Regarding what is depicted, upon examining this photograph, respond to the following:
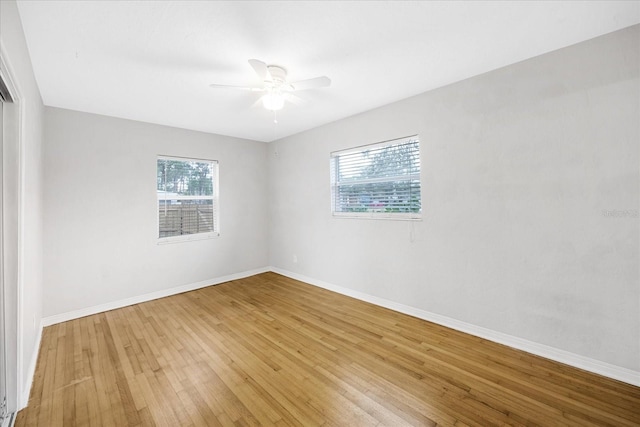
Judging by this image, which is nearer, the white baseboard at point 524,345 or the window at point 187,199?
the white baseboard at point 524,345

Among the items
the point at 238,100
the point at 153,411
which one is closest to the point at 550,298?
the point at 153,411

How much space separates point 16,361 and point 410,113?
13.0 ft

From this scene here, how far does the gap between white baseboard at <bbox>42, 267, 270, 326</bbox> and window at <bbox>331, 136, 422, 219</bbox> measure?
224 cm

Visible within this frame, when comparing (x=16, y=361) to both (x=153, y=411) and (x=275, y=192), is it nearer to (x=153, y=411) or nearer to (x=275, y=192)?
(x=153, y=411)

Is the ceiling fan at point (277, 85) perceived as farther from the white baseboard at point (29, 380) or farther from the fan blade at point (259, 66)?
the white baseboard at point (29, 380)

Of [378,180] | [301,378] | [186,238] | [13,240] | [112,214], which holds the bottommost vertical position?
[301,378]

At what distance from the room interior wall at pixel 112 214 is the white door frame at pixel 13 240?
165cm

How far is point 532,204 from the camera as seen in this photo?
7.46 feet

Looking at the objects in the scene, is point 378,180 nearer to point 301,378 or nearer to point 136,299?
point 301,378

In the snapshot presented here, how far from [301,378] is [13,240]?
2.18 m

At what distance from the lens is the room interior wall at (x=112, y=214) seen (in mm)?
3061

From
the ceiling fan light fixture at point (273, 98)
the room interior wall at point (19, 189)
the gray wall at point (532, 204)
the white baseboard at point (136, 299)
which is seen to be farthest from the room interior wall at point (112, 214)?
the gray wall at point (532, 204)

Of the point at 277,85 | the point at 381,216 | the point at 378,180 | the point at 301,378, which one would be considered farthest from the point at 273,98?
the point at 301,378

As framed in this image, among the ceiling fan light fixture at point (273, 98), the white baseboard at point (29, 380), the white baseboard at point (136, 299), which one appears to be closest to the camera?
the white baseboard at point (29, 380)
